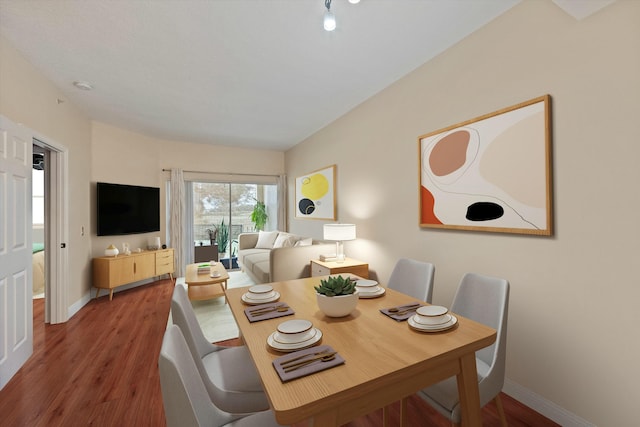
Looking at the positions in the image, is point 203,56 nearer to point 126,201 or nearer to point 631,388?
point 126,201

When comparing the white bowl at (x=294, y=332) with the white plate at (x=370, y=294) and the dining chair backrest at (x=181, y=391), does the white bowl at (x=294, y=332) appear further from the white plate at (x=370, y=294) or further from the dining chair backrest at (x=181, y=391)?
the white plate at (x=370, y=294)

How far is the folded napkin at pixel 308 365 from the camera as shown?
0.89m

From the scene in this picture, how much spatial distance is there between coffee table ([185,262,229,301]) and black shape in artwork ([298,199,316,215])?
176 centimetres

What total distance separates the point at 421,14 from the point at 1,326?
12.2 ft

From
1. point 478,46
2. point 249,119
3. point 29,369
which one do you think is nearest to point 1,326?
point 29,369

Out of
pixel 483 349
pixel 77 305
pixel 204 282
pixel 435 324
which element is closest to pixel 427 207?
pixel 483 349

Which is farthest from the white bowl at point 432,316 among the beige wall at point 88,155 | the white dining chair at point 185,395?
the beige wall at point 88,155

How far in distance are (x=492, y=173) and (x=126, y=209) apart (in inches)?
198

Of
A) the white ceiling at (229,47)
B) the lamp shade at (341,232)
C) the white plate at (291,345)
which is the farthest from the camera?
the lamp shade at (341,232)

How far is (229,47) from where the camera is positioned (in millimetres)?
2291

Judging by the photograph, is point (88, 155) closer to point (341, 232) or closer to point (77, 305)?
point (77, 305)

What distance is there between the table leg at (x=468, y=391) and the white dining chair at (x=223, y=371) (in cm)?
84

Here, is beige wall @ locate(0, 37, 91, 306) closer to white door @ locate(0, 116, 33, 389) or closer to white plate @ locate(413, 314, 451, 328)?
white door @ locate(0, 116, 33, 389)

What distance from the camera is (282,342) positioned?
108 cm
